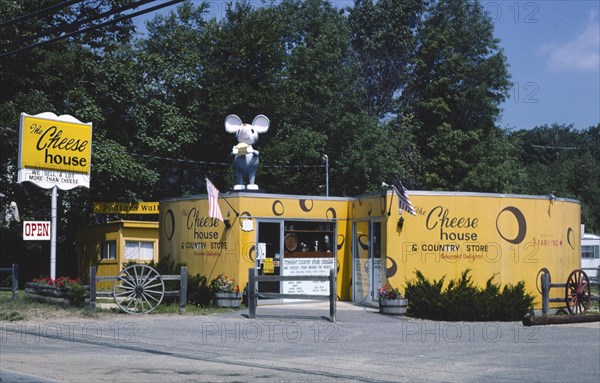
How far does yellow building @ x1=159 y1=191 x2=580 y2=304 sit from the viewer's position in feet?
76.7

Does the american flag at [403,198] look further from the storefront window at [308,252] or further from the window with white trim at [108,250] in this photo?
the window with white trim at [108,250]

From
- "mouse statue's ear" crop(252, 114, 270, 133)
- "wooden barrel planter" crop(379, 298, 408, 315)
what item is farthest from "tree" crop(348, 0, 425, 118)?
"wooden barrel planter" crop(379, 298, 408, 315)

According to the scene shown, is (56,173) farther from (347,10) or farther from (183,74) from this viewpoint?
(347,10)

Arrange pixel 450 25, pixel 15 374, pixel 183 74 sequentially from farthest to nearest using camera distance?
pixel 450 25 → pixel 183 74 → pixel 15 374

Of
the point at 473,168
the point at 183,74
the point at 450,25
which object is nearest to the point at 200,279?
the point at 183,74

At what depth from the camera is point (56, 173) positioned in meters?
25.8

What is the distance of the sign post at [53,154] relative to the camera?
25.1 metres

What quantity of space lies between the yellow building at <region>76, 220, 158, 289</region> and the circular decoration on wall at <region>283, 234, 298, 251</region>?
455 inches

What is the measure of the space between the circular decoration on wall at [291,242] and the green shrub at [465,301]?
422 cm

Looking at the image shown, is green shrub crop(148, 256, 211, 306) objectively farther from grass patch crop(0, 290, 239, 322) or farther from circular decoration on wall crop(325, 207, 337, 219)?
circular decoration on wall crop(325, 207, 337, 219)

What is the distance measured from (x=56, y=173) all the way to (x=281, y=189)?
74.2ft

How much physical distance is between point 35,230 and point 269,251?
22.1 feet

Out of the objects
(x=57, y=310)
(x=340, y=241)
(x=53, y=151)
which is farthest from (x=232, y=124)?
(x=57, y=310)

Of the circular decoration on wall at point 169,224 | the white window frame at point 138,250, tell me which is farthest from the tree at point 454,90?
the circular decoration on wall at point 169,224
